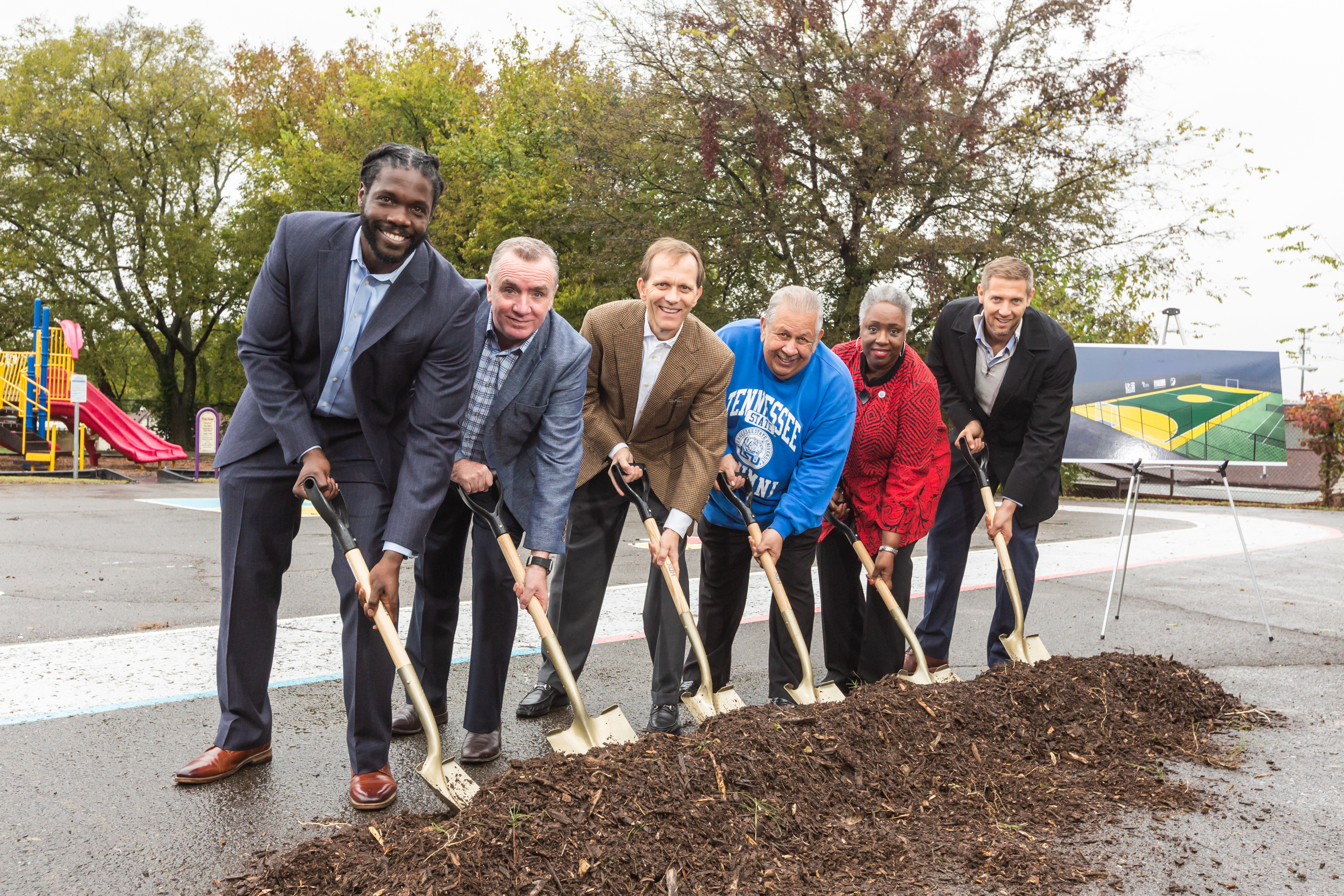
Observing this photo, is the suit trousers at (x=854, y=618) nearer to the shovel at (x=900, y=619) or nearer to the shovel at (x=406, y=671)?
the shovel at (x=900, y=619)

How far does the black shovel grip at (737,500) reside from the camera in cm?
410

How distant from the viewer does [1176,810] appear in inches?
131

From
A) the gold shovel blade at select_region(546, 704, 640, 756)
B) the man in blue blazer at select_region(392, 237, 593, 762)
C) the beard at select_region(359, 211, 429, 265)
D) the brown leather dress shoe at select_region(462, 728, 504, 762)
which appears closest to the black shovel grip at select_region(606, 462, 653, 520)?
the man in blue blazer at select_region(392, 237, 593, 762)

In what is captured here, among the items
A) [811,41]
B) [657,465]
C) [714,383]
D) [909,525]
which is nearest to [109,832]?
[657,465]

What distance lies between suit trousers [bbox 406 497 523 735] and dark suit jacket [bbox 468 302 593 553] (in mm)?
157

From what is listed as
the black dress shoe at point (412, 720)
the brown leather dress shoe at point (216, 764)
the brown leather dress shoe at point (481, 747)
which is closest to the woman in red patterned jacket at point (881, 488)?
the brown leather dress shoe at point (481, 747)

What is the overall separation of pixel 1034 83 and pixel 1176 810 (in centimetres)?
1758

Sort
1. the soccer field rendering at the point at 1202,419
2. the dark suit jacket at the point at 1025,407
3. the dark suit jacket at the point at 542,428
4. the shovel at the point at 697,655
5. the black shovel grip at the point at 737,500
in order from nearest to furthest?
the dark suit jacket at the point at 542,428 → the shovel at the point at 697,655 → the black shovel grip at the point at 737,500 → the dark suit jacket at the point at 1025,407 → the soccer field rendering at the point at 1202,419

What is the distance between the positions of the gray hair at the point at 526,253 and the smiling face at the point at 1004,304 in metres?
2.31

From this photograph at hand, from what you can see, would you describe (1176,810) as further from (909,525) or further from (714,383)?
(714,383)

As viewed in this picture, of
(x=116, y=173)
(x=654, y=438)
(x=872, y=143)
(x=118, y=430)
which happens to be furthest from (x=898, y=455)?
(x=116, y=173)

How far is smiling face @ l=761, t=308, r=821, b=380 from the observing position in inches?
157

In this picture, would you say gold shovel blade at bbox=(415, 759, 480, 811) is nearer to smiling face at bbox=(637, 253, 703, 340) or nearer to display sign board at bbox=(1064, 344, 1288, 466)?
smiling face at bbox=(637, 253, 703, 340)

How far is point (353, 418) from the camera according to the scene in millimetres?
3236
